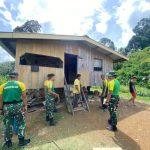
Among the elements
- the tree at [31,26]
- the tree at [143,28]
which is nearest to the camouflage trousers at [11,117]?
the tree at [31,26]

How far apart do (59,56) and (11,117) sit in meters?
7.17

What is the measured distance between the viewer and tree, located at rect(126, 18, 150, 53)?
189 ft

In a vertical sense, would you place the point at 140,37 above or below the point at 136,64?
above

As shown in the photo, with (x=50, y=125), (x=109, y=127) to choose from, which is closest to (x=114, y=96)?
(x=109, y=127)

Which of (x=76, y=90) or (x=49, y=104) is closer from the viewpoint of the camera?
(x=49, y=104)

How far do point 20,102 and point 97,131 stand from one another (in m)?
3.59

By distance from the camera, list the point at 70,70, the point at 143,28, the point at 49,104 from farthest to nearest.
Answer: the point at 143,28
the point at 70,70
the point at 49,104

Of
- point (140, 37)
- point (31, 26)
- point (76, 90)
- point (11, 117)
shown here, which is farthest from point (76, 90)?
point (140, 37)

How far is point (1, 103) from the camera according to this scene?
870 centimetres

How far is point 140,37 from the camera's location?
192 feet

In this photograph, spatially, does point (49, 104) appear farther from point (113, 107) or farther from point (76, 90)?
point (113, 107)

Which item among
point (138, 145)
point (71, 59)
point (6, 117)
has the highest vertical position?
point (71, 59)

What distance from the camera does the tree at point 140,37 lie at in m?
57.6

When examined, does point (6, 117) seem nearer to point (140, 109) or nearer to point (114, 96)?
point (114, 96)
